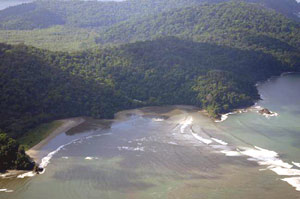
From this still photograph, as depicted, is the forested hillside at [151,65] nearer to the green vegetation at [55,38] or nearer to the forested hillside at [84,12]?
the green vegetation at [55,38]

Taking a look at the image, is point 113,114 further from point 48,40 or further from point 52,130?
point 48,40

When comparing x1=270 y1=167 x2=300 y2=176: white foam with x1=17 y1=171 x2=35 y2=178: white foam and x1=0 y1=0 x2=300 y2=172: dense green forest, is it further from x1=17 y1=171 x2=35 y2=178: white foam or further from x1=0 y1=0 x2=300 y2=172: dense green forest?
x1=17 y1=171 x2=35 y2=178: white foam

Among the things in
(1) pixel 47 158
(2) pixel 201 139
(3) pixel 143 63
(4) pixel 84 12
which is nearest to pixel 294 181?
(2) pixel 201 139

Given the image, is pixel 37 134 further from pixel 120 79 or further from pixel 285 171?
pixel 285 171

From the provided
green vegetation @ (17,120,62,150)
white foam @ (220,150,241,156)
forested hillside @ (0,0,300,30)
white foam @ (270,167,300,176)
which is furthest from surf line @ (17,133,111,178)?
forested hillside @ (0,0,300,30)

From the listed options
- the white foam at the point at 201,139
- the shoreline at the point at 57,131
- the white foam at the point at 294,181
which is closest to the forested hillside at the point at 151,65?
the shoreline at the point at 57,131

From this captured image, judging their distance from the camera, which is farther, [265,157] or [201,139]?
[201,139]

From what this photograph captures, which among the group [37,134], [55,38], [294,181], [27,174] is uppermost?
[55,38]
